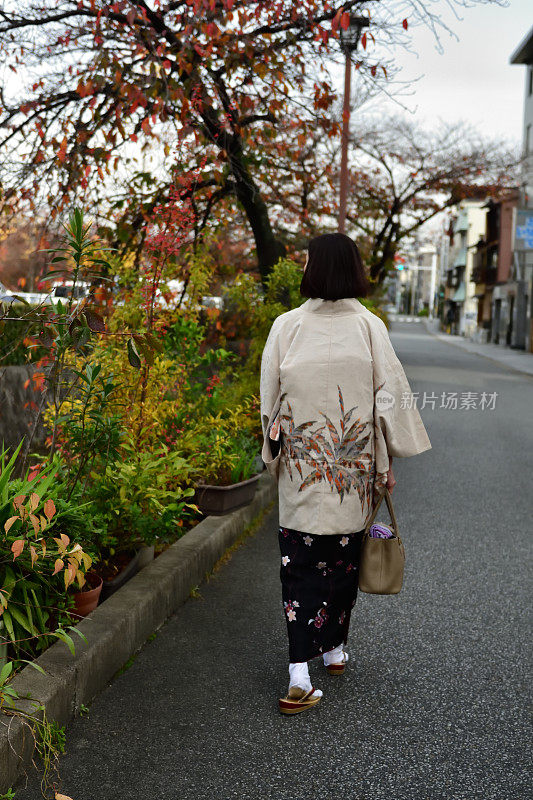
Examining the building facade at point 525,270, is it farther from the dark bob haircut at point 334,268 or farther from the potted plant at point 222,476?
the dark bob haircut at point 334,268

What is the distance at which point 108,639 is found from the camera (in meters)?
3.46

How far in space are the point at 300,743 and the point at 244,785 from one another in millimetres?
376

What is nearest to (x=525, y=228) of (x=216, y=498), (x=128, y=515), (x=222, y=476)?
(x=222, y=476)

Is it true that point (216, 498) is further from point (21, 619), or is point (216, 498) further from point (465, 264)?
point (465, 264)

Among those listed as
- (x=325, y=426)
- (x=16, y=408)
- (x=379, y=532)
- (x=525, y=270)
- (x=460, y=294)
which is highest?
(x=525, y=270)

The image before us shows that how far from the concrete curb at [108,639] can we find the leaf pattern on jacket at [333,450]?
1065 millimetres

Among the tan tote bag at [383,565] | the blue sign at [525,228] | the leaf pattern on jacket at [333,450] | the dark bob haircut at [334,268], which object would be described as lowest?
the tan tote bag at [383,565]

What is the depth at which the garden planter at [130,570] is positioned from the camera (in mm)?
4051

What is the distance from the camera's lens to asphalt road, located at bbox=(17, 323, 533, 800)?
279cm

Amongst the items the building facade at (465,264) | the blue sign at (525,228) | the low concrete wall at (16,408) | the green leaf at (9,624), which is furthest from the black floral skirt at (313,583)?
the building facade at (465,264)

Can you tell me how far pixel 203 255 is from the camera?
245 inches

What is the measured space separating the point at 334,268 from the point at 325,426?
0.65 meters

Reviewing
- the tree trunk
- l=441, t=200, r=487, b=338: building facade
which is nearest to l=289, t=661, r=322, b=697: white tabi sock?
the tree trunk

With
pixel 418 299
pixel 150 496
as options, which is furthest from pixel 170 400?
pixel 418 299
